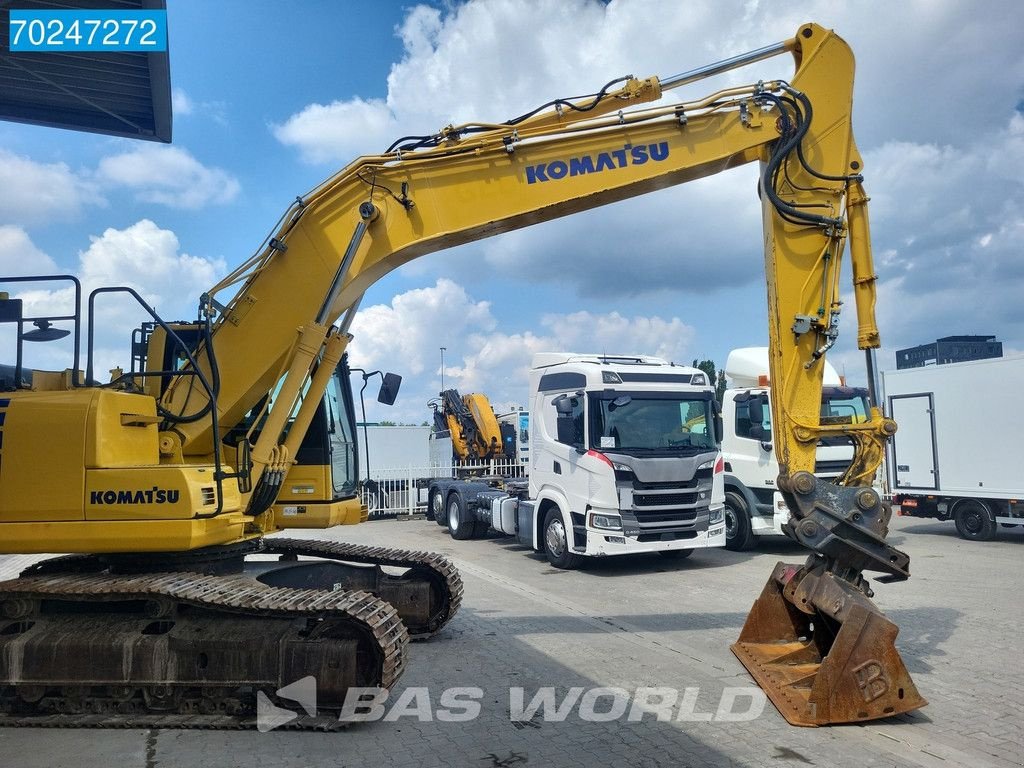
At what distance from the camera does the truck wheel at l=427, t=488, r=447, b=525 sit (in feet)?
59.3

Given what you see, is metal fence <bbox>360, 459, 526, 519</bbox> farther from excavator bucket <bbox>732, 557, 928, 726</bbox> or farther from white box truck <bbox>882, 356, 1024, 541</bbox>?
excavator bucket <bbox>732, 557, 928, 726</bbox>

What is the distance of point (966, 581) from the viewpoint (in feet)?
34.1

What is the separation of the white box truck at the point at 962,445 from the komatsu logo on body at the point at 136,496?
45.9ft

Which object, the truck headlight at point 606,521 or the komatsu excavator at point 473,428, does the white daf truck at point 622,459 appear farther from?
the komatsu excavator at point 473,428

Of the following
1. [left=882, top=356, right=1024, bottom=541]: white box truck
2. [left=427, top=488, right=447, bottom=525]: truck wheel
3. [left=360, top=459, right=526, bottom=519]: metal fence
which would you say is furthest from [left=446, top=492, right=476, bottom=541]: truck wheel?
[left=882, top=356, right=1024, bottom=541]: white box truck

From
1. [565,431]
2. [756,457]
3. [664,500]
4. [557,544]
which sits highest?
[565,431]

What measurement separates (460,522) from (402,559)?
8727 mm

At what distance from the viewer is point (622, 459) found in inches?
437

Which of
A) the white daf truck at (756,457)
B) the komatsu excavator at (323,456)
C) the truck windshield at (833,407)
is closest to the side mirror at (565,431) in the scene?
the white daf truck at (756,457)

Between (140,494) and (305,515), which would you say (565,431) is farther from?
(140,494)

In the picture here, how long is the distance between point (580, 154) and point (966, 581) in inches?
315

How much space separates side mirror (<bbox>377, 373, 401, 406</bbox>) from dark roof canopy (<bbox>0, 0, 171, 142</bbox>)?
501cm

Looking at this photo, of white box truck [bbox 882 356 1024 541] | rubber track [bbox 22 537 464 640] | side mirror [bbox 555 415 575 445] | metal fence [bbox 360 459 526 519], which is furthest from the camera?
metal fence [bbox 360 459 526 519]

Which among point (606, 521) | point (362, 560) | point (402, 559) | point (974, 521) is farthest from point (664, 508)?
point (974, 521)
